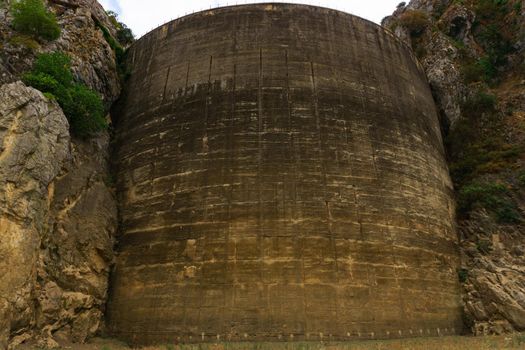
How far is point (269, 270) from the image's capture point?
15281mm

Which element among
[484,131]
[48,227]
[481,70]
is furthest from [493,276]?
[48,227]

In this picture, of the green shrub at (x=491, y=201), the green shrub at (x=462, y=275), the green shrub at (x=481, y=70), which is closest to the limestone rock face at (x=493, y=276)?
the green shrub at (x=462, y=275)

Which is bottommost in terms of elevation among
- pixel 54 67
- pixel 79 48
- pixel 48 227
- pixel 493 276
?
pixel 493 276

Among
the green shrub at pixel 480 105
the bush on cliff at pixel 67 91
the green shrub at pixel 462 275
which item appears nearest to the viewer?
the bush on cliff at pixel 67 91

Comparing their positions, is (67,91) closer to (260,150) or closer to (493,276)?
(260,150)

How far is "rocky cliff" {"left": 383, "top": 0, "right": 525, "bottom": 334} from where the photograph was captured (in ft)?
58.2

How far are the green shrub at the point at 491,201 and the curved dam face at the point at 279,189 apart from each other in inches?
38.8

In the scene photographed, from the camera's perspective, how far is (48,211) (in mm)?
15109

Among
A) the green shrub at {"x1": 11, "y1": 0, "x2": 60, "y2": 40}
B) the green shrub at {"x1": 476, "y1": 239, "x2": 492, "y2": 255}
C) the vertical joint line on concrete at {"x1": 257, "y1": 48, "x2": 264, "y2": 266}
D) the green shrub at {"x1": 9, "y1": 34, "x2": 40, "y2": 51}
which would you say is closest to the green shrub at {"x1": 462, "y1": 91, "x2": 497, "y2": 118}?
the green shrub at {"x1": 476, "y1": 239, "x2": 492, "y2": 255}

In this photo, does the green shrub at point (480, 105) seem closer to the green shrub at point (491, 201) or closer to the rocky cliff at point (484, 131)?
the rocky cliff at point (484, 131)

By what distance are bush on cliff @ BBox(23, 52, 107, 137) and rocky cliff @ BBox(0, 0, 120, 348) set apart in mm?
536

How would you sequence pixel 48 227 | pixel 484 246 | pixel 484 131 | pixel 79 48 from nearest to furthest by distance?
pixel 48 227
pixel 484 246
pixel 79 48
pixel 484 131

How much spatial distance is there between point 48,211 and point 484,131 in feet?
68.7

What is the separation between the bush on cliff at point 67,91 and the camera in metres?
16.8
